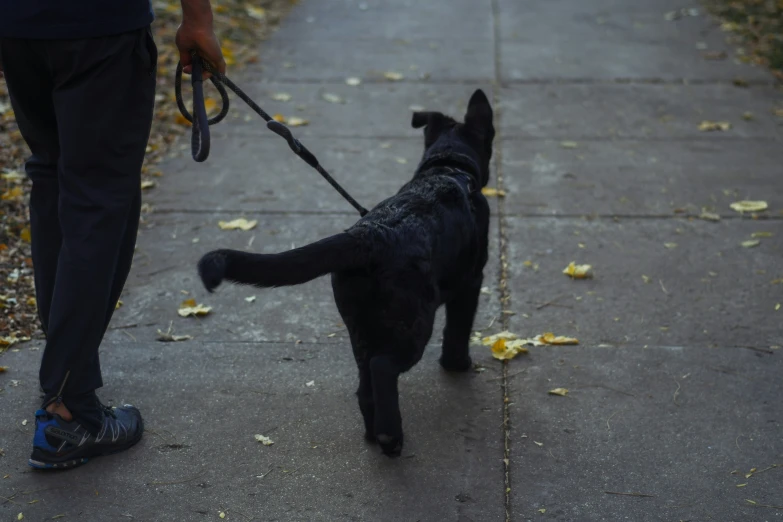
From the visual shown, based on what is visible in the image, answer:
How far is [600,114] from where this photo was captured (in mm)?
7398

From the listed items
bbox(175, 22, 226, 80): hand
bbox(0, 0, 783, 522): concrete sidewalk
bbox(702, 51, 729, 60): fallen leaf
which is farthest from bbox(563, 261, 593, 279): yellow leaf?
bbox(702, 51, 729, 60): fallen leaf

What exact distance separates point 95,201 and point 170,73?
A: 18.0ft

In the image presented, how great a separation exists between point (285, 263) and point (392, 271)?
425mm

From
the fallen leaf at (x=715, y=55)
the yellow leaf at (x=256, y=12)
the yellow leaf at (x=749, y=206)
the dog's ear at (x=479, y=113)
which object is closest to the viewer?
the dog's ear at (x=479, y=113)

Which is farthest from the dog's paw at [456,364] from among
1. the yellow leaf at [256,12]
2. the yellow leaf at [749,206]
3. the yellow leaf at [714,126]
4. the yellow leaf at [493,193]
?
the yellow leaf at [256,12]

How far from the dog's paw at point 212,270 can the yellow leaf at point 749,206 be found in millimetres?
3864

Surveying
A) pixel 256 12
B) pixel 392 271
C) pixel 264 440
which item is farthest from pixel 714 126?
pixel 256 12

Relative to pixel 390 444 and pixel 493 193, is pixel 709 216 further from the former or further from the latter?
pixel 390 444

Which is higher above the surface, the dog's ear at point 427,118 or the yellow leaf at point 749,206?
the dog's ear at point 427,118

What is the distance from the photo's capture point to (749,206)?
5.64 metres

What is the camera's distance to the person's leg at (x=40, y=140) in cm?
306

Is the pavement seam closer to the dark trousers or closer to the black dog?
the black dog

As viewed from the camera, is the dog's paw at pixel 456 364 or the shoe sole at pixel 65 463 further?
the dog's paw at pixel 456 364

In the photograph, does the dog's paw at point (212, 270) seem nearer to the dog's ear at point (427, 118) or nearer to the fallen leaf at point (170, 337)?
the fallen leaf at point (170, 337)
